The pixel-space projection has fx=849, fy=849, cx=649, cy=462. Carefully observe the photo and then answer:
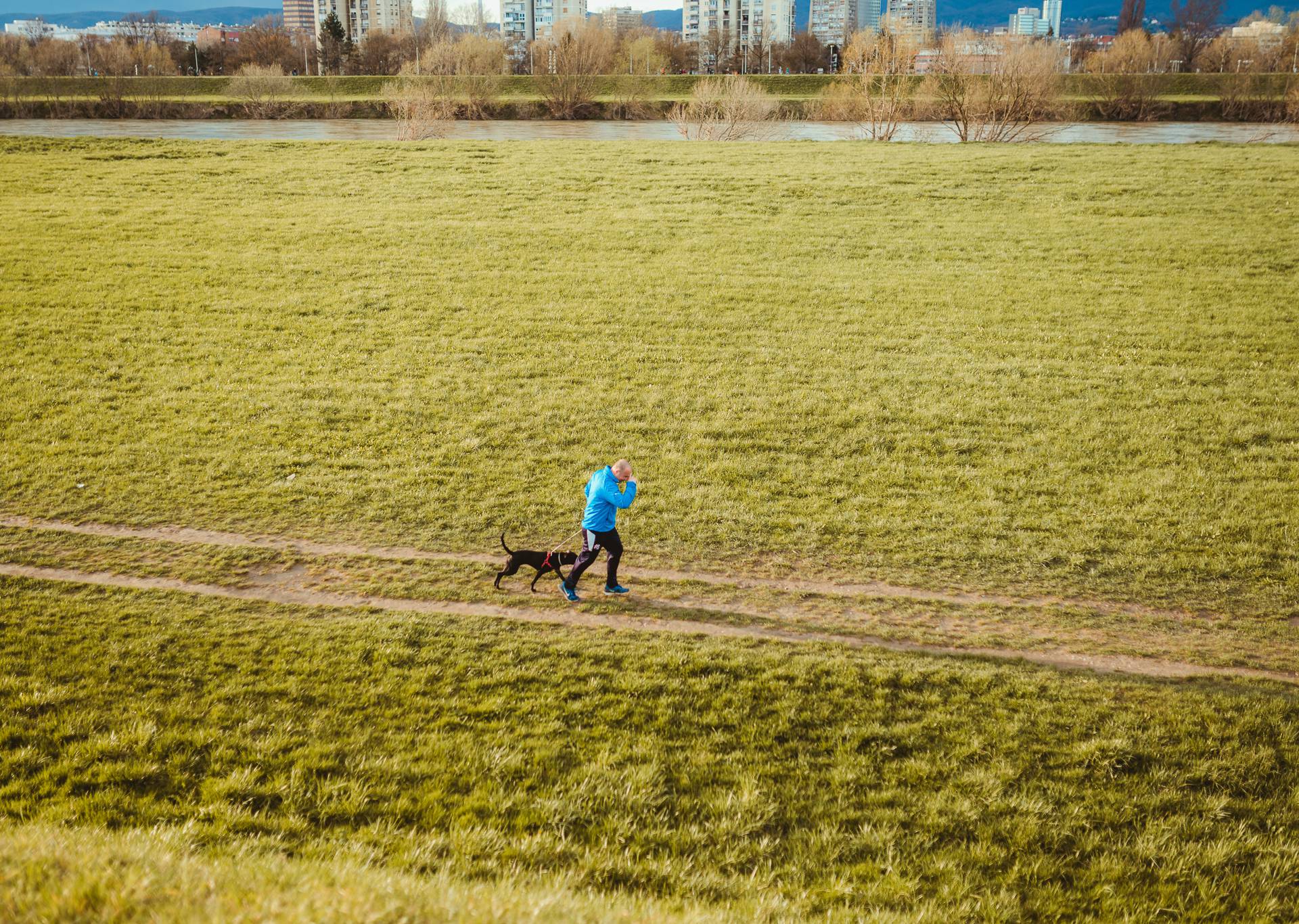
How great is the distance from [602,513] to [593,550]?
51 centimetres

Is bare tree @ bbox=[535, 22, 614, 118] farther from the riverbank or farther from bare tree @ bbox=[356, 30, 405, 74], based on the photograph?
bare tree @ bbox=[356, 30, 405, 74]

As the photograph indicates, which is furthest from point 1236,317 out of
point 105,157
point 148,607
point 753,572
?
point 105,157

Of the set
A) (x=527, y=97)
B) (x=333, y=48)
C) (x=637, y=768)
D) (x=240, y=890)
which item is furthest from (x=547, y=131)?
(x=333, y=48)

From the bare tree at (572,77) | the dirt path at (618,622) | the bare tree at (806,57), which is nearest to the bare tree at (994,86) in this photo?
the bare tree at (572,77)

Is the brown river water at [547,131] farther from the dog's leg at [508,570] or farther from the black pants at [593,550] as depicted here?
the dog's leg at [508,570]

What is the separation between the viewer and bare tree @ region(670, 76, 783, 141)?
49625 mm

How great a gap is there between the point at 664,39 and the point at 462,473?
498 feet

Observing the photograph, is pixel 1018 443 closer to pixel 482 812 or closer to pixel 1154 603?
pixel 1154 603

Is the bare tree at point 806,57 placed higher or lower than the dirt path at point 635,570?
higher

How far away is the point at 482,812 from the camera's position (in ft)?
24.0

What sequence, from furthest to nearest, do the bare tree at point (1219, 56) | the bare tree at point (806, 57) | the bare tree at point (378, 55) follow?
the bare tree at point (806, 57), the bare tree at point (378, 55), the bare tree at point (1219, 56)

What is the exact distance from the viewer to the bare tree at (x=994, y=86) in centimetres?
4578

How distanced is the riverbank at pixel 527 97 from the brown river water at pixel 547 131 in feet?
10.2

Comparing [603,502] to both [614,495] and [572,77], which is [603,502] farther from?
[572,77]
